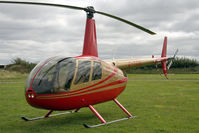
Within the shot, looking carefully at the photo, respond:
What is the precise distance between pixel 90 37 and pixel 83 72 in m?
2.29

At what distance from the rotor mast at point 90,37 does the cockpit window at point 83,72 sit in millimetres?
1457

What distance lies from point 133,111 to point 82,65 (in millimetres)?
4468

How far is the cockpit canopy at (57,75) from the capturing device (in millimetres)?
6352

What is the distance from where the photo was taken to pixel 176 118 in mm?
8734

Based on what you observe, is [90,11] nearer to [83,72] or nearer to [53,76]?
[83,72]

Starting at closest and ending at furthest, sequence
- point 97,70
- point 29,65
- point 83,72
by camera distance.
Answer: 1. point 83,72
2. point 97,70
3. point 29,65

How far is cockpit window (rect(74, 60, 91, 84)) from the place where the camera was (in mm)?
6875

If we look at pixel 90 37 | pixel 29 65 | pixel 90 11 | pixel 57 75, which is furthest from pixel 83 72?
pixel 29 65

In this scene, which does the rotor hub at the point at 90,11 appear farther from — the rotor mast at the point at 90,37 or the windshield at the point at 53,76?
the windshield at the point at 53,76

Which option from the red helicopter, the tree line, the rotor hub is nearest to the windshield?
the red helicopter

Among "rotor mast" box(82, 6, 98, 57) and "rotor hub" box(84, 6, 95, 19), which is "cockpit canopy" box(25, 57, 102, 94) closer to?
"rotor mast" box(82, 6, 98, 57)

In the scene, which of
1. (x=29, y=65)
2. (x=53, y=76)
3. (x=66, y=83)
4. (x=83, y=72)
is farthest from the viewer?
(x=29, y=65)

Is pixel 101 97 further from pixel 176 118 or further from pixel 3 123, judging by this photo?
pixel 3 123

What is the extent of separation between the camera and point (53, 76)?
643 cm
